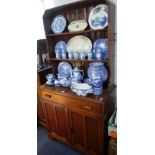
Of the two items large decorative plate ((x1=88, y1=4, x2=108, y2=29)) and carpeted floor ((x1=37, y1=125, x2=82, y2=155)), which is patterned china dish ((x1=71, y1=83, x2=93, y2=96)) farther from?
carpeted floor ((x1=37, y1=125, x2=82, y2=155))

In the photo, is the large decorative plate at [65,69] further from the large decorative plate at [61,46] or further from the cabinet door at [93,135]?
the cabinet door at [93,135]

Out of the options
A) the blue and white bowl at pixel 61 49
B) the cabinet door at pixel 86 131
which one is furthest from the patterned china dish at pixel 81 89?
the blue and white bowl at pixel 61 49

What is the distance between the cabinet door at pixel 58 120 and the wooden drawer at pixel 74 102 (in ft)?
0.27

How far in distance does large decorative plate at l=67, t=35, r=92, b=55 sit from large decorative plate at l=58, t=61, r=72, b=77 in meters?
0.24

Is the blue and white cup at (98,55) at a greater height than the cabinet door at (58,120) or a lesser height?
greater

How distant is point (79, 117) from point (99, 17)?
113cm

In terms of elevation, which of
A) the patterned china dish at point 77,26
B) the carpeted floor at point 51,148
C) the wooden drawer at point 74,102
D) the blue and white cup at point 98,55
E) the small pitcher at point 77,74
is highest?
the patterned china dish at point 77,26

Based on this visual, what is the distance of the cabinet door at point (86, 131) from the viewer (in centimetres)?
150

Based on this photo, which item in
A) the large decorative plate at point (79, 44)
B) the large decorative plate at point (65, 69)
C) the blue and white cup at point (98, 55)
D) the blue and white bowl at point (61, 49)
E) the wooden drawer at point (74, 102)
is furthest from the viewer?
the large decorative plate at point (65, 69)

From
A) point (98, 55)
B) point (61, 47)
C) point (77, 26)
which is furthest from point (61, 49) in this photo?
point (98, 55)

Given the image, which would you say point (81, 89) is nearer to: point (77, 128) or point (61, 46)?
point (77, 128)
